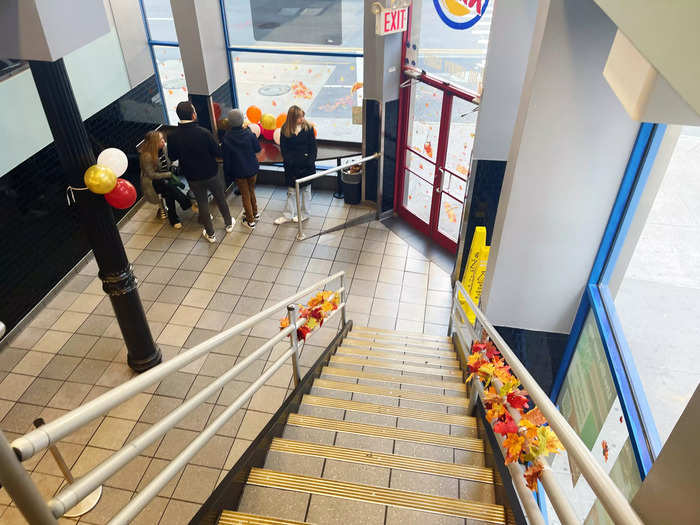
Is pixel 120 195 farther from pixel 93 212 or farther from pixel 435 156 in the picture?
pixel 435 156

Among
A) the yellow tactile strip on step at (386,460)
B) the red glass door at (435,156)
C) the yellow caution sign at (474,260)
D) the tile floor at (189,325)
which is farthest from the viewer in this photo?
the red glass door at (435,156)

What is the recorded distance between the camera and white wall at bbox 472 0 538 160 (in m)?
4.27

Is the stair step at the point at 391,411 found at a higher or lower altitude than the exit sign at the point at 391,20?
lower

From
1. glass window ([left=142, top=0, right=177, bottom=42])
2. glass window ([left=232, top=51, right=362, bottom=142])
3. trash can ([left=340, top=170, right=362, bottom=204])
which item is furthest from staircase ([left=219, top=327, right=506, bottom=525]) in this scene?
glass window ([left=142, top=0, right=177, bottom=42])

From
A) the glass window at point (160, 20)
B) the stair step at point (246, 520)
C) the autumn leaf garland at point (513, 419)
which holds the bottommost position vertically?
the stair step at point (246, 520)

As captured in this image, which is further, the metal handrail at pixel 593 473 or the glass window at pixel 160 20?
the glass window at pixel 160 20

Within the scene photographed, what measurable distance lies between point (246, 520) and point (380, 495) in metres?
0.61

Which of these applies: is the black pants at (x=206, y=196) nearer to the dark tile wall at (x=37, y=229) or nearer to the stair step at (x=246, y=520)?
the dark tile wall at (x=37, y=229)

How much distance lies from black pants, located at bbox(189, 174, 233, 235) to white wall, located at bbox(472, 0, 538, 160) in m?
3.23

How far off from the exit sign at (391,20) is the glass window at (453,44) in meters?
0.27

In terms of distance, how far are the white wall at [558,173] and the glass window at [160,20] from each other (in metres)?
5.68

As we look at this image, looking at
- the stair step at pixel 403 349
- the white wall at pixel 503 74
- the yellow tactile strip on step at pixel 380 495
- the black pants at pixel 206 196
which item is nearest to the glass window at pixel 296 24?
the black pants at pixel 206 196

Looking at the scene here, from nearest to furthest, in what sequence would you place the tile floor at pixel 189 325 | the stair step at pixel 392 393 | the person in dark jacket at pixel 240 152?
1. the stair step at pixel 392 393
2. the tile floor at pixel 189 325
3. the person in dark jacket at pixel 240 152

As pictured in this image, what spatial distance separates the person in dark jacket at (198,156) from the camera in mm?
6016
